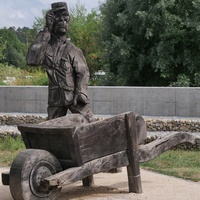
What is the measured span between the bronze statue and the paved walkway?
41.9 inches

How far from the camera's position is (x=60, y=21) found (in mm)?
8039

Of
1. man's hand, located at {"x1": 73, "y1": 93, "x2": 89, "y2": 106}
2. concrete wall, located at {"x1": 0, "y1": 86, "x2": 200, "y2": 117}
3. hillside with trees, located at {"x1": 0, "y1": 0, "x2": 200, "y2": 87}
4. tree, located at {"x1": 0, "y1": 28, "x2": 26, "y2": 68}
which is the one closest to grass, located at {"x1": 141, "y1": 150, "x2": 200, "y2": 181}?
man's hand, located at {"x1": 73, "y1": 93, "x2": 89, "y2": 106}

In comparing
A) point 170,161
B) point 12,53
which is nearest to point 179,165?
point 170,161

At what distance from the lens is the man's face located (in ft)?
26.4

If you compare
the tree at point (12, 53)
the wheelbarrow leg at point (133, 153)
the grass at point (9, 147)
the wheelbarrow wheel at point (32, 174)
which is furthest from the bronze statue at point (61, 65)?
the tree at point (12, 53)

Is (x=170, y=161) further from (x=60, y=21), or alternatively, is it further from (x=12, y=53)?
(x=12, y=53)

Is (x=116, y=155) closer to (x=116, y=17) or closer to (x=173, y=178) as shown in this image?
(x=173, y=178)

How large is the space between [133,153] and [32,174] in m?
1.63

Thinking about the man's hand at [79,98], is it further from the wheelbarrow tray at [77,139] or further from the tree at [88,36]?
the tree at [88,36]

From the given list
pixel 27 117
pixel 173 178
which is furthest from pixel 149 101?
pixel 173 178

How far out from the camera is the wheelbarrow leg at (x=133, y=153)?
7.15 metres

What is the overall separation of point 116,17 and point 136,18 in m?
1.98

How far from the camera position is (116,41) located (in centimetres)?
2225

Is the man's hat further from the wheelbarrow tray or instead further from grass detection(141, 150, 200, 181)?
grass detection(141, 150, 200, 181)
